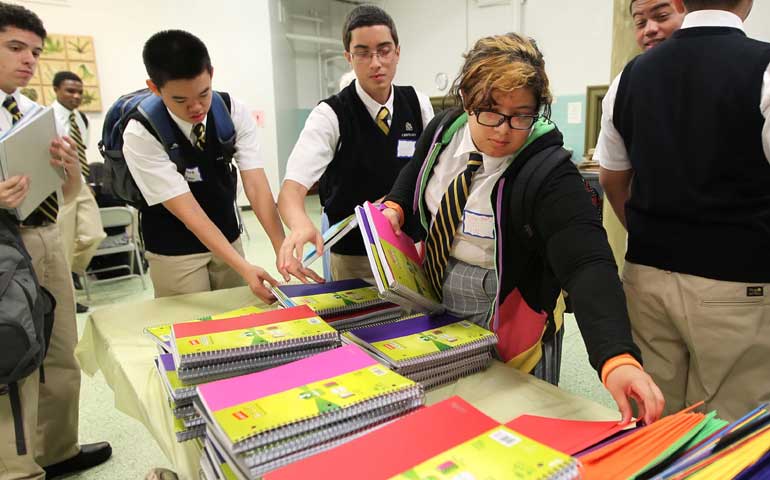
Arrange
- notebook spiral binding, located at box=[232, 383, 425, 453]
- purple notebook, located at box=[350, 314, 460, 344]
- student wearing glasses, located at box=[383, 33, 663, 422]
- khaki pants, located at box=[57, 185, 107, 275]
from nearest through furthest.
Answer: notebook spiral binding, located at box=[232, 383, 425, 453], student wearing glasses, located at box=[383, 33, 663, 422], purple notebook, located at box=[350, 314, 460, 344], khaki pants, located at box=[57, 185, 107, 275]

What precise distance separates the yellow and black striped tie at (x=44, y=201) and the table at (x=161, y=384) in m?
0.45

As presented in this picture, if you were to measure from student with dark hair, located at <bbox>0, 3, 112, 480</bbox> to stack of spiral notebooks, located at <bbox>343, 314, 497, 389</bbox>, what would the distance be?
41.7 inches

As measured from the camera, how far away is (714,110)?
108cm

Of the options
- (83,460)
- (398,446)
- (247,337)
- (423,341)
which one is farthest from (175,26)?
(398,446)

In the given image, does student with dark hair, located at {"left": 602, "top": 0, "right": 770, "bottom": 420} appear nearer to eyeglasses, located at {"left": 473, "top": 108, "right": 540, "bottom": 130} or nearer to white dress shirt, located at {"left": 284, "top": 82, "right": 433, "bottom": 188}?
eyeglasses, located at {"left": 473, "top": 108, "right": 540, "bottom": 130}

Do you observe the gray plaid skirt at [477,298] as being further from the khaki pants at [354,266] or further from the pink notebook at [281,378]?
the khaki pants at [354,266]

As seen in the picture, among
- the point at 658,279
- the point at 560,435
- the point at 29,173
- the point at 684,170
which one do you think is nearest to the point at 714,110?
the point at 684,170

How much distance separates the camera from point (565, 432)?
0.71 m

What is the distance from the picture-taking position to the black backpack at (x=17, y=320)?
1215 mm

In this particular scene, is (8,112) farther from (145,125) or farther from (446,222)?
(446,222)

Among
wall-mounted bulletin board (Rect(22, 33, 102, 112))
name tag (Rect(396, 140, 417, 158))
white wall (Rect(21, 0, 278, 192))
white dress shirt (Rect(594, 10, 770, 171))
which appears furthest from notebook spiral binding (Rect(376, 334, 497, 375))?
white wall (Rect(21, 0, 278, 192))

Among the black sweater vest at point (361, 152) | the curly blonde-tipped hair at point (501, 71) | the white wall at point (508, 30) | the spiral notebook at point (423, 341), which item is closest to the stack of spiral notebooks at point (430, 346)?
the spiral notebook at point (423, 341)

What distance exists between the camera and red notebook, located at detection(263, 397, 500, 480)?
0.58 m

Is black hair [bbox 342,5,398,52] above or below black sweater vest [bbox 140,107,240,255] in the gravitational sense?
above
